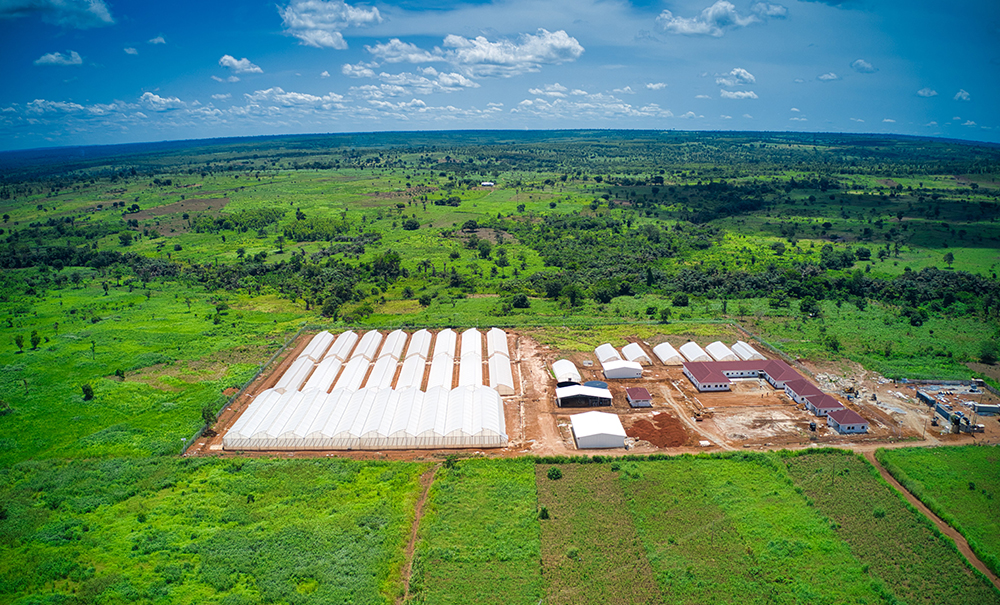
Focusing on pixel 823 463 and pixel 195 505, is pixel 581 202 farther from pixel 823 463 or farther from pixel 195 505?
pixel 195 505

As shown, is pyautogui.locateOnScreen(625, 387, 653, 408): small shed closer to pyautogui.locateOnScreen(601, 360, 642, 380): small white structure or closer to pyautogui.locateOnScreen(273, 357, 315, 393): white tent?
pyautogui.locateOnScreen(601, 360, 642, 380): small white structure

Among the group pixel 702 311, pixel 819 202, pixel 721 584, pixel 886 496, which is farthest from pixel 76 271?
pixel 819 202

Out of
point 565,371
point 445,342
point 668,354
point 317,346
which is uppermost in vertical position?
point 445,342

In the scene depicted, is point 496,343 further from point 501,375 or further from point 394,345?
point 394,345

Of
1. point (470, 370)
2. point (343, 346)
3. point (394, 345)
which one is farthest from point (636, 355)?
point (343, 346)

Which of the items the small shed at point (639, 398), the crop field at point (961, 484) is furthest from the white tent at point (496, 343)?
the crop field at point (961, 484)

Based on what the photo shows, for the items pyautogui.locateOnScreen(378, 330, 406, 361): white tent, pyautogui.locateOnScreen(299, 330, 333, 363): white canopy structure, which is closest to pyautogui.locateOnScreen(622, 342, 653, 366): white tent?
pyautogui.locateOnScreen(378, 330, 406, 361): white tent
